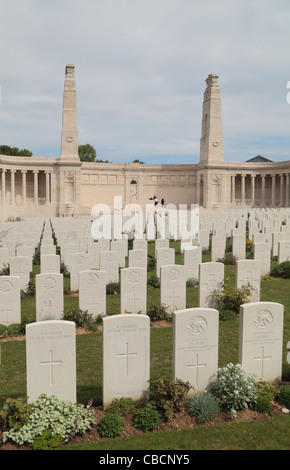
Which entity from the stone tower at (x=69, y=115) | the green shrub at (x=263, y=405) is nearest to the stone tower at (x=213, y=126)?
the stone tower at (x=69, y=115)

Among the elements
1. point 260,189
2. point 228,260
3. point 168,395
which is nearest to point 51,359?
point 168,395

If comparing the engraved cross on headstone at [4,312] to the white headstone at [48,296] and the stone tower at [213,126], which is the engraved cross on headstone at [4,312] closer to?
the white headstone at [48,296]

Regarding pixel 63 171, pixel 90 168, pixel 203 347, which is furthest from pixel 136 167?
pixel 203 347

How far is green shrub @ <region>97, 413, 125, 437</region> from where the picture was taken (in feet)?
18.3

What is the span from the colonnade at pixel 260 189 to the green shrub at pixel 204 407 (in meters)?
48.2

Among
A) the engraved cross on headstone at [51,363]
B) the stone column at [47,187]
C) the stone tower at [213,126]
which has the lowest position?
the engraved cross on headstone at [51,363]

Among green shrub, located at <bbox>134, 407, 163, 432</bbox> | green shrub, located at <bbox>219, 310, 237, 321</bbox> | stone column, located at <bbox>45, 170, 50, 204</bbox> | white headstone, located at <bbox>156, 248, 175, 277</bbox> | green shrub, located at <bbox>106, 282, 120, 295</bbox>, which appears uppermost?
stone column, located at <bbox>45, 170, 50, 204</bbox>

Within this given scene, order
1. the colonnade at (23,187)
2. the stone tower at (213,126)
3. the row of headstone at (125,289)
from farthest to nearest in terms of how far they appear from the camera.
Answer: the stone tower at (213,126), the colonnade at (23,187), the row of headstone at (125,289)

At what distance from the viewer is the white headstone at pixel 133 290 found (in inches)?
405

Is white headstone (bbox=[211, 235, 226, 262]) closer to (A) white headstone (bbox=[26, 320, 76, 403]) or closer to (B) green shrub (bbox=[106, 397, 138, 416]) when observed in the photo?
(B) green shrub (bbox=[106, 397, 138, 416])

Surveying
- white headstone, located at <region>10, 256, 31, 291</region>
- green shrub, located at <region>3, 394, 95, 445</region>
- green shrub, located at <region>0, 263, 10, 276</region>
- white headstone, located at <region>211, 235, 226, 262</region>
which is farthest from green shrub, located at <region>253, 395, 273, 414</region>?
white headstone, located at <region>211, 235, 226, 262</region>

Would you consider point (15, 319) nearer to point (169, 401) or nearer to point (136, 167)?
point (169, 401)

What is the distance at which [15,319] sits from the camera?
9.87 meters

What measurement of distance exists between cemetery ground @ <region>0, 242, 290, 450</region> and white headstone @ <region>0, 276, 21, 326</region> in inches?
15.6
